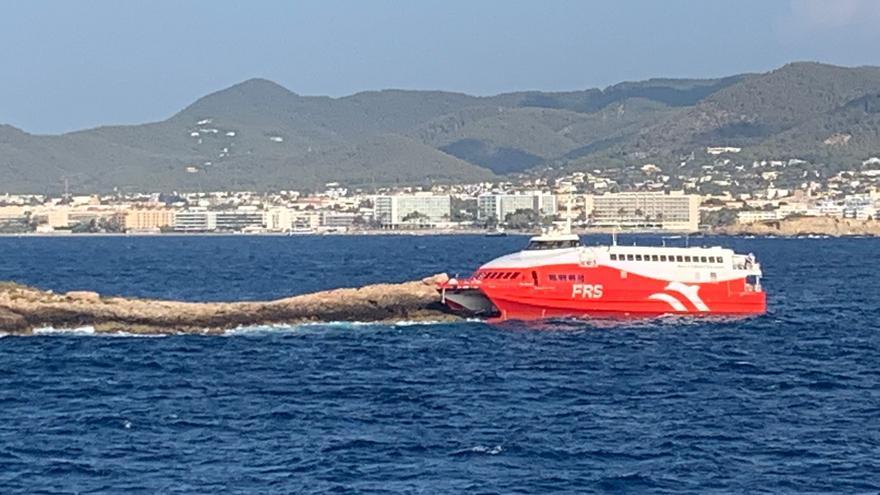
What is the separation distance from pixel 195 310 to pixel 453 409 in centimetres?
1890

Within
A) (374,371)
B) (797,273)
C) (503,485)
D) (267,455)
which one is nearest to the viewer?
(503,485)

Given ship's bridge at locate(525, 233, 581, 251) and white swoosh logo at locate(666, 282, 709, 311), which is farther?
ship's bridge at locate(525, 233, 581, 251)

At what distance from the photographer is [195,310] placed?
58.6 metres

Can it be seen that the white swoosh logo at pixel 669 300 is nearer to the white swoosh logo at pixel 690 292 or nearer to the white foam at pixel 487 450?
the white swoosh logo at pixel 690 292

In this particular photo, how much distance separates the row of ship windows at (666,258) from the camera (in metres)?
62.1

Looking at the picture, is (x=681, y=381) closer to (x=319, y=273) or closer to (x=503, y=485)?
(x=503, y=485)

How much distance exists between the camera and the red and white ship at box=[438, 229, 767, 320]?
6169 cm

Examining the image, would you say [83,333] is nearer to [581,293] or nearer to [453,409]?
[581,293]

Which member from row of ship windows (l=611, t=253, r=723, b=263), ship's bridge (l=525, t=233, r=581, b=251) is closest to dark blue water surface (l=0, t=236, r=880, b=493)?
row of ship windows (l=611, t=253, r=723, b=263)

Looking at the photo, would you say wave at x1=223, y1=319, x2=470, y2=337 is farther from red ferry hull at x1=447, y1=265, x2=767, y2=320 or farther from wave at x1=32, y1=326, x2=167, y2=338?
wave at x1=32, y1=326, x2=167, y2=338

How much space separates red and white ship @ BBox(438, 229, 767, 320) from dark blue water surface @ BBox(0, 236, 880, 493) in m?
1.57

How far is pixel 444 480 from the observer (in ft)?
109

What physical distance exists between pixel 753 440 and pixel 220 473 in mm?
10869

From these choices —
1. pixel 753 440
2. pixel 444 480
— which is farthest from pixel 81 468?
pixel 753 440
